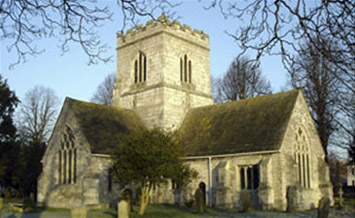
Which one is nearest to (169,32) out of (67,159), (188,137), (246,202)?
(188,137)

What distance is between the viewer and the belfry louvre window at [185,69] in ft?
119

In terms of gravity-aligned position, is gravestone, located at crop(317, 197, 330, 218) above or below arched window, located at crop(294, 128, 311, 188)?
below

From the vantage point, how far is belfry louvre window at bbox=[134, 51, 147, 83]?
119 ft

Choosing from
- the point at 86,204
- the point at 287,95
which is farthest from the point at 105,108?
the point at 287,95

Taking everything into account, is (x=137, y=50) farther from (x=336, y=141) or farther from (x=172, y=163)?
(x=336, y=141)

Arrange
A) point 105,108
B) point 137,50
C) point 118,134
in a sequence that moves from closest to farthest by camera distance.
A: point 118,134 → point 105,108 → point 137,50

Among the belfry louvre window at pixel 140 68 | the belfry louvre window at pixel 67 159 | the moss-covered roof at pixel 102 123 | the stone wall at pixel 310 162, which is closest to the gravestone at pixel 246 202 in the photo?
the stone wall at pixel 310 162

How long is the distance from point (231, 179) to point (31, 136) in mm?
31775

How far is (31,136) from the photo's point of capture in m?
50.9

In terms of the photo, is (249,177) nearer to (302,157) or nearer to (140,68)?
(302,157)

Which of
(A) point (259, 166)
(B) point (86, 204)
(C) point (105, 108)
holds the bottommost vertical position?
(B) point (86, 204)

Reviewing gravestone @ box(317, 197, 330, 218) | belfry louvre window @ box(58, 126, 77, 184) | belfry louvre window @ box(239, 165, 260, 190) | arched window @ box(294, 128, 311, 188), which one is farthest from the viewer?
belfry louvre window @ box(58, 126, 77, 184)

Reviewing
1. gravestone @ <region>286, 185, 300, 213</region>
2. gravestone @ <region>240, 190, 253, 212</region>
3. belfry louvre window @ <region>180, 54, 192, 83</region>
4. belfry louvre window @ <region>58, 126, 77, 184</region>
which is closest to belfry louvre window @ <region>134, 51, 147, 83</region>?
belfry louvre window @ <region>180, 54, 192, 83</region>

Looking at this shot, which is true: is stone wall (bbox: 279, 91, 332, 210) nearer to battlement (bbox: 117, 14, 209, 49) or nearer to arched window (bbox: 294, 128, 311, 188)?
arched window (bbox: 294, 128, 311, 188)
